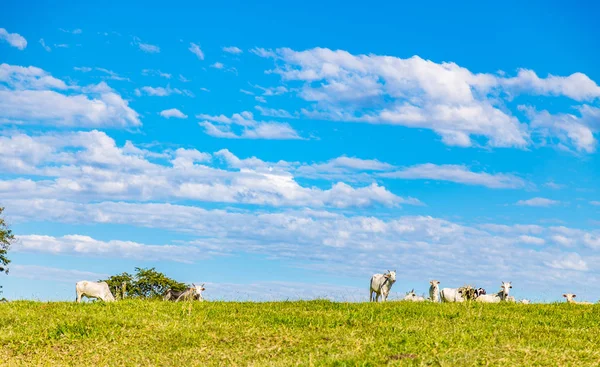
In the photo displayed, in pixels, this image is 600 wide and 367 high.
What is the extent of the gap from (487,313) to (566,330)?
12.7 ft

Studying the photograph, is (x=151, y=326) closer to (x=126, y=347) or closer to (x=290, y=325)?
(x=126, y=347)

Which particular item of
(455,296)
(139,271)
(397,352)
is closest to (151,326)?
(397,352)

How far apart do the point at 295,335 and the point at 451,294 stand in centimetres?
2057

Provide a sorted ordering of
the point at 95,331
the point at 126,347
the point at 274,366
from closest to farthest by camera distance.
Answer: the point at 274,366, the point at 126,347, the point at 95,331

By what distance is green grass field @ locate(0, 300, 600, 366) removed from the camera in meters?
17.0

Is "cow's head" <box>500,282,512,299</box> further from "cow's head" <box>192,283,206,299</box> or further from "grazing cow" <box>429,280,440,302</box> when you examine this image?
"cow's head" <box>192,283,206,299</box>

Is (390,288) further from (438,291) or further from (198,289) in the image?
(198,289)

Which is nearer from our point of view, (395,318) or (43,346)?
(43,346)

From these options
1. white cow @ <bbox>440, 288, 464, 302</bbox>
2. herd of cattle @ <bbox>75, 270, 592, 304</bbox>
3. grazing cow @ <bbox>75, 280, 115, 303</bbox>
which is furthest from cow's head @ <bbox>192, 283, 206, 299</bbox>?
white cow @ <bbox>440, 288, 464, 302</bbox>

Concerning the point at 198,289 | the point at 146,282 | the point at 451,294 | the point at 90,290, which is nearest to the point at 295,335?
the point at 451,294

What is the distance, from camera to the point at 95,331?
2125cm

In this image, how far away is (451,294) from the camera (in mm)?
38906

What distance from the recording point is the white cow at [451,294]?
38.7m

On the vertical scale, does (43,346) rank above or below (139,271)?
below
